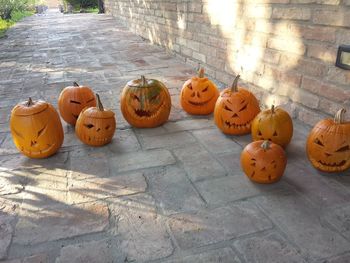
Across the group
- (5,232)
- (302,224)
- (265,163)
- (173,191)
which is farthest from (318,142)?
(5,232)

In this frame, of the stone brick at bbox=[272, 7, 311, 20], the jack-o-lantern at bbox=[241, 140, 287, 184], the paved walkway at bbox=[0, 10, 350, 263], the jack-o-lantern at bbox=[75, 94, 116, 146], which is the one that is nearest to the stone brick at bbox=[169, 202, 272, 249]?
the paved walkway at bbox=[0, 10, 350, 263]

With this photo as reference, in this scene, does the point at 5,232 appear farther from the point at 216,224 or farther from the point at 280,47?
the point at 280,47

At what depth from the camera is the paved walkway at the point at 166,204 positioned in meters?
1.66

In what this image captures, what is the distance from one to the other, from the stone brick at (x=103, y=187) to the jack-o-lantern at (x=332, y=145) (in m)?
1.28

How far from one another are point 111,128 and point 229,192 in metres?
1.24

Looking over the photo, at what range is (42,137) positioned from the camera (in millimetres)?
2521

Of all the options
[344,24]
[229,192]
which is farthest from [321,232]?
[344,24]

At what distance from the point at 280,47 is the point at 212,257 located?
7.85ft

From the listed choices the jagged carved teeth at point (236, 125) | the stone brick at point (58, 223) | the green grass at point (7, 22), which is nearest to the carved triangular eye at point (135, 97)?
the jagged carved teeth at point (236, 125)

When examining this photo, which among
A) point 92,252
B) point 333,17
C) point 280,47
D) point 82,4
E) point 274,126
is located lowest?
point 92,252

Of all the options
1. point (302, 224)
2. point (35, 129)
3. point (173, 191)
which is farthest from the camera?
point (35, 129)

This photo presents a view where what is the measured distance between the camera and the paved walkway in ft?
5.43

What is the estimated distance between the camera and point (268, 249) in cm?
164

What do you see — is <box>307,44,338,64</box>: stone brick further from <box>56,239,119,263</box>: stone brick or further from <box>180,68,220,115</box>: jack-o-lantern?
<box>56,239,119,263</box>: stone brick
